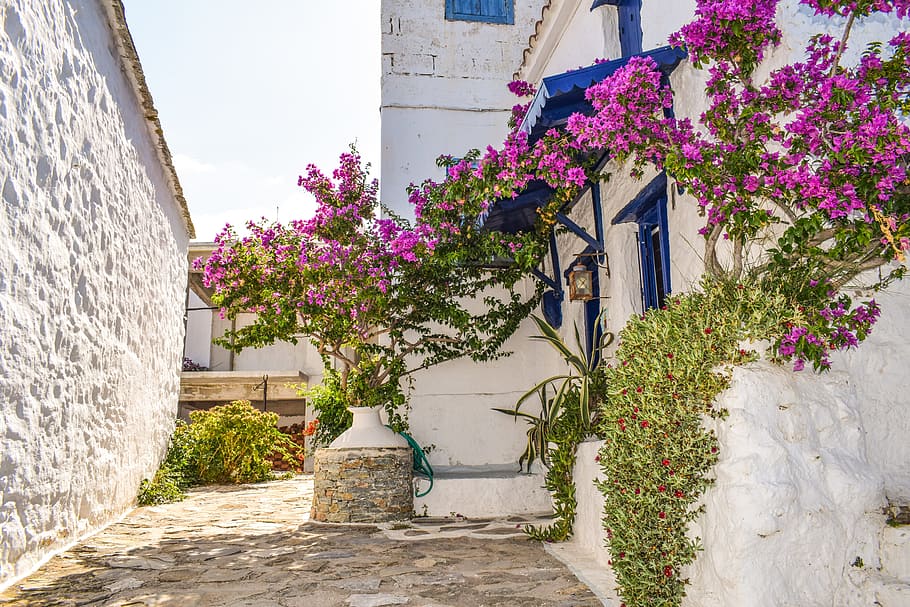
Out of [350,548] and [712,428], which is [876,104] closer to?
[712,428]

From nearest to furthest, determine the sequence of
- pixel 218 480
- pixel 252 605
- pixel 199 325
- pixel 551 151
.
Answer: pixel 252 605, pixel 551 151, pixel 218 480, pixel 199 325

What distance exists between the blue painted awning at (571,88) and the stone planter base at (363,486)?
3.51m

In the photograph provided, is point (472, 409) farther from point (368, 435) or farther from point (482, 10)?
point (482, 10)

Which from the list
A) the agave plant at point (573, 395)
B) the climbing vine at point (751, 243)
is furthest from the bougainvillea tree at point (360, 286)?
the climbing vine at point (751, 243)

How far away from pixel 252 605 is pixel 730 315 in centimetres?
299

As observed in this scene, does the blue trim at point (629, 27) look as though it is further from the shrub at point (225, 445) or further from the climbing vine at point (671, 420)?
the shrub at point (225, 445)

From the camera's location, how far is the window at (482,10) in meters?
9.88

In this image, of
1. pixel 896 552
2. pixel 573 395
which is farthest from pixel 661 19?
pixel 896 552

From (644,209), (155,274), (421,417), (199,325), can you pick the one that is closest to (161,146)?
(155,274)

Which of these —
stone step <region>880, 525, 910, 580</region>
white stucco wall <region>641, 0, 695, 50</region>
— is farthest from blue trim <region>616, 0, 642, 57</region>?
stone step <region>880, 525, 910, 580</region>

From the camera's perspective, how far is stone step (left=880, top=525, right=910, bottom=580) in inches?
108

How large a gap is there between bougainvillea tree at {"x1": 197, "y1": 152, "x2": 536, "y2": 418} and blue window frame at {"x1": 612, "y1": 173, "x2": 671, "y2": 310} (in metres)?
1.50

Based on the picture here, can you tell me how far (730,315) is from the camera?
3.03 m

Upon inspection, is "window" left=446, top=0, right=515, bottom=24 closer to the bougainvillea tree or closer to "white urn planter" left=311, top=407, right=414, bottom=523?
Answer: the bougainvillea tree
